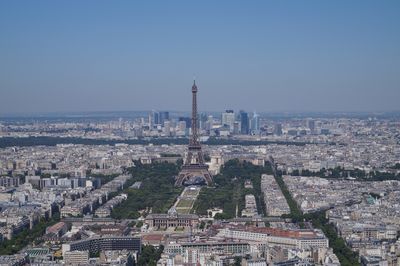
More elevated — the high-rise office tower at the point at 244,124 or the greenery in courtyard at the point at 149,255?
the high-rise office tower at the point at 244,124

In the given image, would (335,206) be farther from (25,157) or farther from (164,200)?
(25,157)

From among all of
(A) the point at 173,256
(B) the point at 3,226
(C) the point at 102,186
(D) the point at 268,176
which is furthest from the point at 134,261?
(D) the point at 268,176

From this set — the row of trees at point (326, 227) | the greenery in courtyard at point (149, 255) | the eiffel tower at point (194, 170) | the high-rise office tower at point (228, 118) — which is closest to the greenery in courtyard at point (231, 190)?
the eiffel tower at point (194, 170)

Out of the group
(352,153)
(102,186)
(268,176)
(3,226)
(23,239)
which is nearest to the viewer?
(23,239)

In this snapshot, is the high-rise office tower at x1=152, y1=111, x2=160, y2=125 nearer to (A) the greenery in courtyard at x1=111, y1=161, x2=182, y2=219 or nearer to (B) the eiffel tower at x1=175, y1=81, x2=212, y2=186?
(A) the greenery in courtyard at x1=111, y1=161, x2=182, y2=219

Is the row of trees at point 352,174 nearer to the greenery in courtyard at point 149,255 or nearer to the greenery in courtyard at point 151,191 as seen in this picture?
the greenery in courtyard at point 151,191

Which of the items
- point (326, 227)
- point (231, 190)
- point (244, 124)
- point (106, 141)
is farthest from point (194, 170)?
point (244, 124)
